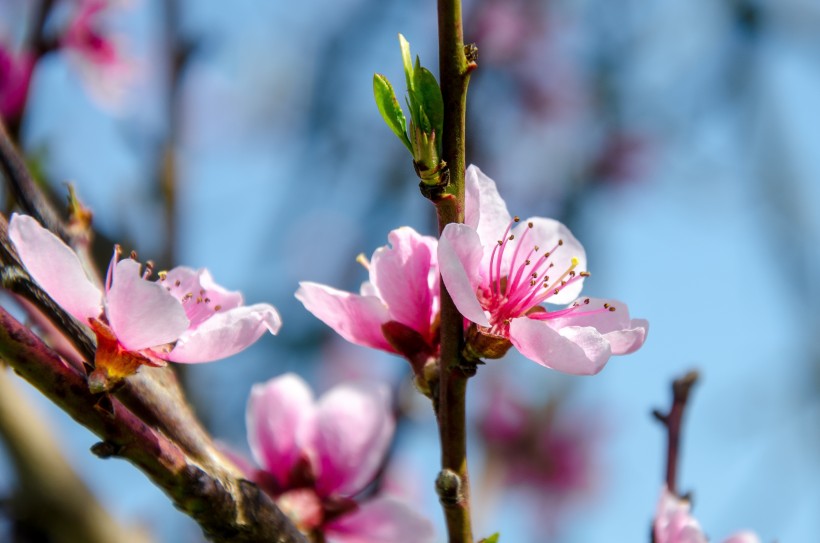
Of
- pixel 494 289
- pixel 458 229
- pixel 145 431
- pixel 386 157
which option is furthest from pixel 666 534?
pixel 386 157

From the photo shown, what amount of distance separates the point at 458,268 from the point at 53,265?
0.40 meters

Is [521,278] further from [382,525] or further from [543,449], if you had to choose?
[543,449]

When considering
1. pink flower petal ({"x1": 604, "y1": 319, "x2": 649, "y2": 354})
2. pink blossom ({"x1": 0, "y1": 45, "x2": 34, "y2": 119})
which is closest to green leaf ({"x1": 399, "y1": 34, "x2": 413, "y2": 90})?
pink flower petal ({"x1": 604, "y1": 319, "x2": 649, "y2": 354})

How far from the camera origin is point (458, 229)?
2.79ft

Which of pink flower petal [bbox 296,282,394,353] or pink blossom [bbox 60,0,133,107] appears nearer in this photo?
pink flower petal [bbox 296,282,394,353]

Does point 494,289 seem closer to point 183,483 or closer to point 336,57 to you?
point 183,483

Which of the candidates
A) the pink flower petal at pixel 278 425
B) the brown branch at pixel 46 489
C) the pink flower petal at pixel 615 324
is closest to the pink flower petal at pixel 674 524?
the pink flower petal at pixel 615 324

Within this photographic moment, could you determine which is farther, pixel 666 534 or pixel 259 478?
pixel 259 478

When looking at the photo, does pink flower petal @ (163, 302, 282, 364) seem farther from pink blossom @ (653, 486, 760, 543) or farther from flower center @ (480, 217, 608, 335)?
pink blossom @ (653, 486, 760, 543)

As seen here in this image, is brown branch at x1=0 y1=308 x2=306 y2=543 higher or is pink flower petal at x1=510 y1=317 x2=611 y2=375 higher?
pink flower petal at x1=510 y1=317 x2=611 y2=375

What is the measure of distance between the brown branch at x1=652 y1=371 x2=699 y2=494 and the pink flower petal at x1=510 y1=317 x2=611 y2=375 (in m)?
0.40

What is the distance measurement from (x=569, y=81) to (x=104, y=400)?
4475 millimetres

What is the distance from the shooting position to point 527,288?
1.12 m

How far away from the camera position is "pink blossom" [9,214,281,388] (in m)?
0.88
